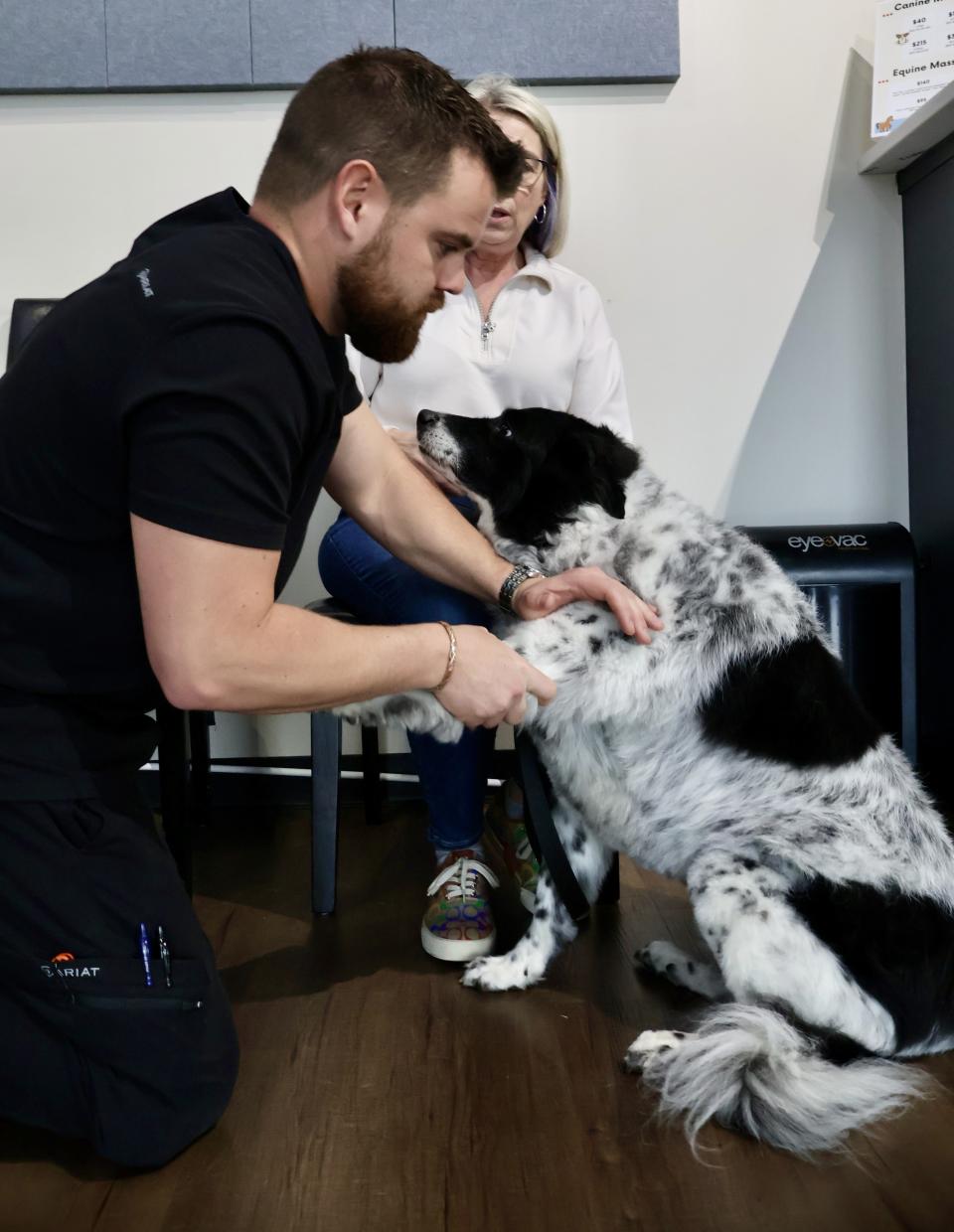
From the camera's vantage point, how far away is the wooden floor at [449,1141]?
4.16 feet

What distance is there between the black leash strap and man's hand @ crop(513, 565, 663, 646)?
10.2 inches

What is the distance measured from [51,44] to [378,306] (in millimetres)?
2153

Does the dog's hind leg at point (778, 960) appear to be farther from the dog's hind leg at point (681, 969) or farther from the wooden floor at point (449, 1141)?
the dog's hind leg at point (681, 969)

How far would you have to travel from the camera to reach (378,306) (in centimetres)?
137

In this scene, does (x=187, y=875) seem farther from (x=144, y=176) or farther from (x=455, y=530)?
(x=144, y=176)

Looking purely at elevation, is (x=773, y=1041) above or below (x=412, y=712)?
below

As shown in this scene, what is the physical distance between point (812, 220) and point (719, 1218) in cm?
261

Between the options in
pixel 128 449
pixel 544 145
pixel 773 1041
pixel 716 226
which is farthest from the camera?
pixel 716 226

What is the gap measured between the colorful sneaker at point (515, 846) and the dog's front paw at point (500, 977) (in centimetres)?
24

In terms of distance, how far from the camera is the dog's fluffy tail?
54.7 inches

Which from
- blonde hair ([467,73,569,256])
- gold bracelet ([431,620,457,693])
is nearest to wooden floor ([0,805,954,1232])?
gold bracelet ([431,620,457,693])

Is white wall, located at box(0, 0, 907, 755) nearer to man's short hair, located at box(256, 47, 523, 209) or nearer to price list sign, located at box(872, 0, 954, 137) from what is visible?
price list sign, located at box(872, 0, 954, 137)

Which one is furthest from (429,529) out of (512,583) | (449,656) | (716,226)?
(716,226)

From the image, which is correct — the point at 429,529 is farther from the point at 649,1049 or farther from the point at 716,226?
the point at 716,226
